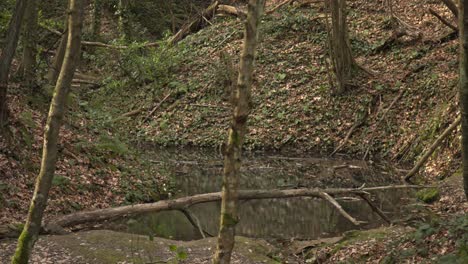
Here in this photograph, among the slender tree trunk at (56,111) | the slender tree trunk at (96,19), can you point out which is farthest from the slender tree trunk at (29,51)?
the slender tree trunk at (96,19)

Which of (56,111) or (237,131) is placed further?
(56,111)

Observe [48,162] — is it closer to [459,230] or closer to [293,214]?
[459,230]

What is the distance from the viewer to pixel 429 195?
11.6 meters

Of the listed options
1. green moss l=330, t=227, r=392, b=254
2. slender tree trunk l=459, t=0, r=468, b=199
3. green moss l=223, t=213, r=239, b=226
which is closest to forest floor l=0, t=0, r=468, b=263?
green moss l=330, t=227, r=392, b=254

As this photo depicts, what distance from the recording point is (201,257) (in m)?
8.84

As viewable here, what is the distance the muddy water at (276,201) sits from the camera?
1116 cm

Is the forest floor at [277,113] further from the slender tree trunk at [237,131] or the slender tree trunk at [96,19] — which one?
the slender tree trunk at [237,131]

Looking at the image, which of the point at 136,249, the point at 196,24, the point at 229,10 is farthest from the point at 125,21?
the point at 136,249

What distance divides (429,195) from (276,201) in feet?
10.4

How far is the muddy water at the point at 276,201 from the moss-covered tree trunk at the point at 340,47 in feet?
10.8

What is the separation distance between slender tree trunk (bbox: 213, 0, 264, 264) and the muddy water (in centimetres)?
420

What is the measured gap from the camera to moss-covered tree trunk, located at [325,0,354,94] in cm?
1870

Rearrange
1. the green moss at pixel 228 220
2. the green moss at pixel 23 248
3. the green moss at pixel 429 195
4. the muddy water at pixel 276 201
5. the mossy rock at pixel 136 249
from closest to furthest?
the green moss at pixel 228 220 → the green moss at pixel 23 248 → the mossy rock at pixel 136 249 → the muddy water at pixel 276 201 → the green moss at pixel 429 195

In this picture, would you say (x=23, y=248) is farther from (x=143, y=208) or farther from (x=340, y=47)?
(x=340, y=47)
